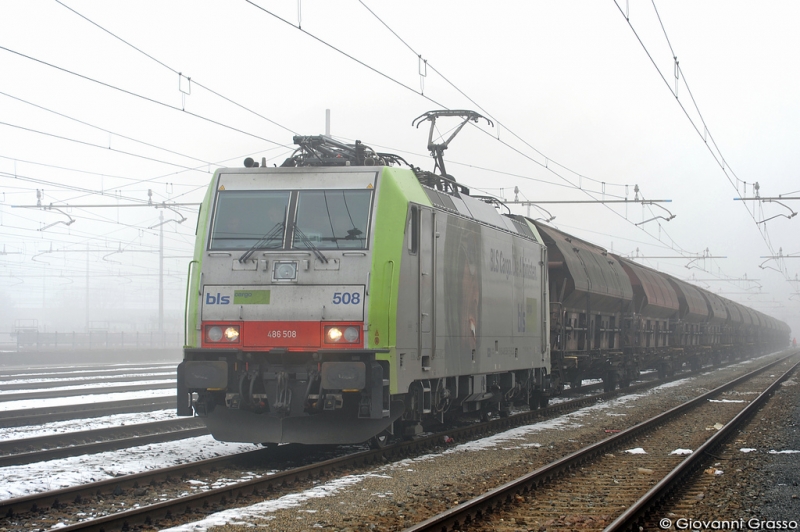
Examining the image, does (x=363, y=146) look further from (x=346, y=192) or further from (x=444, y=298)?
(x=444, y=298)

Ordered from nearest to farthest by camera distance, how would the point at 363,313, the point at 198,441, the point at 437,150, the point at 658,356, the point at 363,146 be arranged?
the point at 363,313, the point at 363,146, the point at 198,441, the point at 437,150, the point at 658,356

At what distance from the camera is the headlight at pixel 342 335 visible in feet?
32.9

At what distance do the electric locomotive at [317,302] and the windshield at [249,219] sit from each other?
15 mm

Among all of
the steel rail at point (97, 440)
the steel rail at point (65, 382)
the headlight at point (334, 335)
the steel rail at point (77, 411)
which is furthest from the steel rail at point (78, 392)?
the headlight at point (334, 335)

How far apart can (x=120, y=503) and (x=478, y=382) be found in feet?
22.3

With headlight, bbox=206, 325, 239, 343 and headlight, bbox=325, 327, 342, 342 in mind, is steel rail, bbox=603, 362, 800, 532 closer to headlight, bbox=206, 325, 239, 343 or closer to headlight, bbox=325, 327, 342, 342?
headlight, bbox=325, 327, 342, 342

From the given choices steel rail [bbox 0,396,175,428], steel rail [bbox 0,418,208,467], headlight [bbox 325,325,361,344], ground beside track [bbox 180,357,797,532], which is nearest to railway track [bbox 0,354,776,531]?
ground beside track [bbox 180,357,797,532]

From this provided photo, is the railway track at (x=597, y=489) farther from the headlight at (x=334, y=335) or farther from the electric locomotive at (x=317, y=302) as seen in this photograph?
the headlight at (x=334, y=335)

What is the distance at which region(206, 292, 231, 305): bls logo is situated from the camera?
10.5 m

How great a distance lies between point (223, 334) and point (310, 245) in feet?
5.04

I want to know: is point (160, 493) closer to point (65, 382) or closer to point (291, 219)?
point (291, 219)

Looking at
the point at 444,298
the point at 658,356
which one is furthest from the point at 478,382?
the point at 658,356

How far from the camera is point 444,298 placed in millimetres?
11961

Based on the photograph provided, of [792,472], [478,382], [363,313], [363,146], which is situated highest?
[363,146]
